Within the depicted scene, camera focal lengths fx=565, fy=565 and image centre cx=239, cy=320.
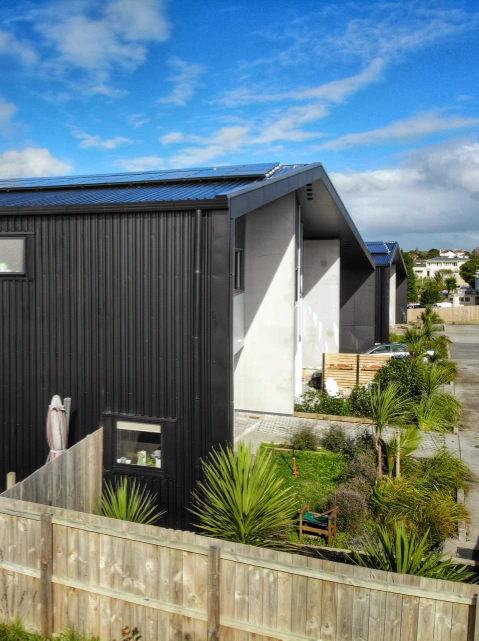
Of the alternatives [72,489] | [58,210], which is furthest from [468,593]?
[58,210]

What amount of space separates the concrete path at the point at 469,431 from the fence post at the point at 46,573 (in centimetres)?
440

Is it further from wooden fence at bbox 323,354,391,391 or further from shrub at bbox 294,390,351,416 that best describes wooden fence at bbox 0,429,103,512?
wooden fence at bbox 323,354,391,391

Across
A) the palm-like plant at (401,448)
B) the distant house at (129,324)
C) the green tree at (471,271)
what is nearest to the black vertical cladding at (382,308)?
the palm-like plant at (401,448)

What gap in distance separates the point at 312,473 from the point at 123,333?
495cm

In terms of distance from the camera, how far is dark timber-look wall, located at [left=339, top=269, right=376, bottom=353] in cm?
2611

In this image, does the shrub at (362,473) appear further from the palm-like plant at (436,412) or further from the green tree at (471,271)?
the green tree at (471,271)

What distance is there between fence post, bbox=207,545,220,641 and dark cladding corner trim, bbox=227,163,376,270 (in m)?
4.83

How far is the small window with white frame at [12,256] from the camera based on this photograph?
9.15 m

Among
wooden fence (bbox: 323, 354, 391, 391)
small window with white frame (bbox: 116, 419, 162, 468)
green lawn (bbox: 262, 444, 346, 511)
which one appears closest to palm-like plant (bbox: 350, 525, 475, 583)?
green lawn (bbox: 262, 444, 346, 511)

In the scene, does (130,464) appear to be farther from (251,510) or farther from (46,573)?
(46,573)

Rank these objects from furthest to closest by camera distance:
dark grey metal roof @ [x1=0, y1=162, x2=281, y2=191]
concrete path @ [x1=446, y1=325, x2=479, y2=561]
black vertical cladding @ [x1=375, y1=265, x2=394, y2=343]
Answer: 1. black vertical cladding @ [x1=375, y1=265, x2=394, y2=343]
2. dark grey metal roof @ [x1=0, y1=162, x2=281, y2=191]
3. concrete path @ [x1=446, y1=325, x2=479, y2=561]

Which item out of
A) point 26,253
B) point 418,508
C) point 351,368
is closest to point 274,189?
point 26,253

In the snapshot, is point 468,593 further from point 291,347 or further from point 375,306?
point 375,306

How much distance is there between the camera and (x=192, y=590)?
A: 5.20 metres
